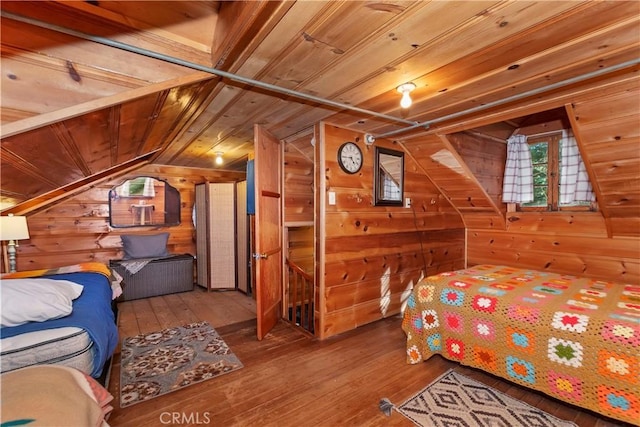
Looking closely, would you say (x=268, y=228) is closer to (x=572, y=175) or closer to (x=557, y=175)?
(x=572, y=175)

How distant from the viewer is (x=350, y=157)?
294 cm

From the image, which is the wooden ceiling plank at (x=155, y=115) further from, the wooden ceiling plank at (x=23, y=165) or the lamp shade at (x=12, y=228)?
the lamp shade at (x=12, y=228)

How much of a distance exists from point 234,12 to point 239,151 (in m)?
2.80

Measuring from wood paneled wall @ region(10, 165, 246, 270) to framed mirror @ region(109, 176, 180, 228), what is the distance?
0.07m

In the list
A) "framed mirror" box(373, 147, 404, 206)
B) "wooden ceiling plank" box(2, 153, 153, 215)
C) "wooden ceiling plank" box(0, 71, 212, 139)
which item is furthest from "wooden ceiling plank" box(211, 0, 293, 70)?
"wooden ceiling plank" box(2, 153, 153, 215)

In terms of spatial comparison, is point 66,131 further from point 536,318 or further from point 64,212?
point 64,212

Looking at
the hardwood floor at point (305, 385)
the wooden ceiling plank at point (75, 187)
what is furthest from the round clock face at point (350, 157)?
the wooden ceiling plank at point (75, 187)

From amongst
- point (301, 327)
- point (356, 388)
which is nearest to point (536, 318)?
point (356, 388)

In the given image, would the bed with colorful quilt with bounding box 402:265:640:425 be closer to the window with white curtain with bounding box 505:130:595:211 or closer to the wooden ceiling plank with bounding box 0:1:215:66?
the window with white curtain with bounding box 505:130:595:211

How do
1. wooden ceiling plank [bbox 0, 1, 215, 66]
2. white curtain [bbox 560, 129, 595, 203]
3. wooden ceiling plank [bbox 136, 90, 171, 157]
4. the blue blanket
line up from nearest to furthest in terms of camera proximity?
1. wooden ceiling plank [bbox 0, 1, 215, 66]
2. the blue blanket
3. wooden ceiling plank [bbox 136, 90, 171, 157]
4. white curtain [bbox 560, 129, 595, 203]

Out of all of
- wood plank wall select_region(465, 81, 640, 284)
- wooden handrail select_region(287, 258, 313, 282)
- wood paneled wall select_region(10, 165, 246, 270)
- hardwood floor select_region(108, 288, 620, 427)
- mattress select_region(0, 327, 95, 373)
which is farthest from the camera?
wood paneled wall select_region(10, 165, 246, 270)

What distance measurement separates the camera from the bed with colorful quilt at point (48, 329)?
1387mm

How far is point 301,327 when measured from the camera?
121 inches

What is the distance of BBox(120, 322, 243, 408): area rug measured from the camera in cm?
206
